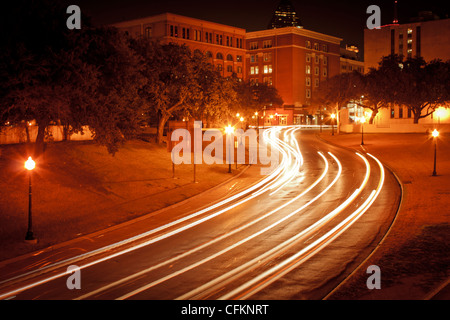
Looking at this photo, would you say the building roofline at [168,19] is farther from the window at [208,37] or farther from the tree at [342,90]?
the tree at [342,90]

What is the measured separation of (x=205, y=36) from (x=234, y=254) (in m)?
93.0

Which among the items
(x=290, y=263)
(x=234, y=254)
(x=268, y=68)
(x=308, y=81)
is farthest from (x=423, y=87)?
(x=268, y=68)

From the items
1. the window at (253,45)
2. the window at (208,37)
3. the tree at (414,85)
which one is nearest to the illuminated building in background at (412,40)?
the tree at (414,85)

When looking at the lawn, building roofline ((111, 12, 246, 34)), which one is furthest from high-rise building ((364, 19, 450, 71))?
the lawn

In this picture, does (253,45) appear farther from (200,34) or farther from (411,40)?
(411,40)

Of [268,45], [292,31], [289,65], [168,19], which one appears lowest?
[289,65]

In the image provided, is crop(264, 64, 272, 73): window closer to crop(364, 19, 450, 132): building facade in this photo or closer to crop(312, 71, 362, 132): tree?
crop(364, 19, 450, 132): building facade

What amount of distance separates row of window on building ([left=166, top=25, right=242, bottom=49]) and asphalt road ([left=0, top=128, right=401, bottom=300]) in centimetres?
7765

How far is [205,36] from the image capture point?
99.8m

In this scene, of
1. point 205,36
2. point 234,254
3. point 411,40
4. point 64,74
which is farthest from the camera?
point 205,36

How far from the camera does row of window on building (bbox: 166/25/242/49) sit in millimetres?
93375

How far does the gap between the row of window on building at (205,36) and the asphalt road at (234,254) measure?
77.6m

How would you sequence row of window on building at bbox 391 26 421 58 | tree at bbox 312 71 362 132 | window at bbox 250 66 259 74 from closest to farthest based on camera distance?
1. tree at bbox 312 71 362 132
2. row of window on building at bbox 391 26 421 58
3. window at bbox 250 66 259 74
